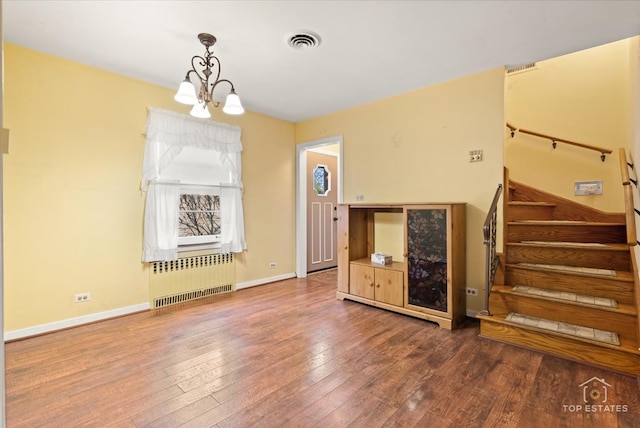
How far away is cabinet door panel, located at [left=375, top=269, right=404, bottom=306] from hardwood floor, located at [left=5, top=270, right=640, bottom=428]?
1.18ft

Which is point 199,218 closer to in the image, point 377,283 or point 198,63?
point 198,63

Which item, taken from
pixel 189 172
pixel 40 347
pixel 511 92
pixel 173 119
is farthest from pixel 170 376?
pixel 511 92

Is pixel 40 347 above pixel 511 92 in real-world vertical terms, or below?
below

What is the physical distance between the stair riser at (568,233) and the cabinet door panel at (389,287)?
1.32 metres

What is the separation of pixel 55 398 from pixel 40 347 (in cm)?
101

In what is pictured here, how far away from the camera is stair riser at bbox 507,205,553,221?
3.69 meters

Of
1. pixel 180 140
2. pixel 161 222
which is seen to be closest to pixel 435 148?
pixel 180 140

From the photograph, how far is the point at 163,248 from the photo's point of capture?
11.7ft

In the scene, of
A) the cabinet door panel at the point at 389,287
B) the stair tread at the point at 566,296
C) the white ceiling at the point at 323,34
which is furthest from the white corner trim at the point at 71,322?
the stair tread at the point at 566,296

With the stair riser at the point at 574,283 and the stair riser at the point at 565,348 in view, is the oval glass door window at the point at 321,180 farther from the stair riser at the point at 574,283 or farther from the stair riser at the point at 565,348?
the stair riser at the point at 565,348

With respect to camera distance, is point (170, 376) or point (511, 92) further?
point (511, 92)

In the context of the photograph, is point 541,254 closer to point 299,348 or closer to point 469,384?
point 469,384

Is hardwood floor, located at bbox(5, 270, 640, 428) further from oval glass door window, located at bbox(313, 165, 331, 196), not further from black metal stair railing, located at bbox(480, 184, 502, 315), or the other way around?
oval glass door window, located at bbox(313, 165, 331, 196)

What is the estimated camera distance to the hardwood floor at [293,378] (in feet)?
5.74
